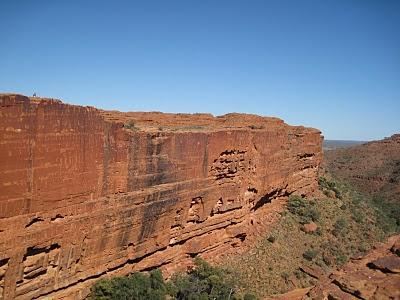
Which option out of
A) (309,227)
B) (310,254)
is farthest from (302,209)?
(310,254)

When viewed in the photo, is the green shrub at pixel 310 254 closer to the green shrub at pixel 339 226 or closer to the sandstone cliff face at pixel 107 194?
the sandstone cliff face at pixel 107 194


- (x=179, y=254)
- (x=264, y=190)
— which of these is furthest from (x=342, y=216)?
(x=179, y=254)

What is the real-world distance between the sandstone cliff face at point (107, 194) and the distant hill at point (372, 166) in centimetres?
2795

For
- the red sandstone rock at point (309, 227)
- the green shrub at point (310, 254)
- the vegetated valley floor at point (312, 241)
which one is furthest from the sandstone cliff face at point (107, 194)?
the red sandstone rock at point (309, 227)

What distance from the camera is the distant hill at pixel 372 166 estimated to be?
51062 mm

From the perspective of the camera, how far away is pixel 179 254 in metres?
19.2

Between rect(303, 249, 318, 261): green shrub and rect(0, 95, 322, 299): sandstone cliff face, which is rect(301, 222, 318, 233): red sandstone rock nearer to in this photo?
rect(303, 249, 318, 261): green shrub

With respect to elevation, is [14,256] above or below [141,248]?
above

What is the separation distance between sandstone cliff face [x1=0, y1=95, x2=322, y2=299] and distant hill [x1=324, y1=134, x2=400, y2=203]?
2795 centimetres

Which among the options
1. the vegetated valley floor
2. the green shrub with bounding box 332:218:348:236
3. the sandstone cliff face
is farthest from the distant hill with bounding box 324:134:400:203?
the sandstone cliff face

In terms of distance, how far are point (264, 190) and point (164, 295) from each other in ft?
33.7

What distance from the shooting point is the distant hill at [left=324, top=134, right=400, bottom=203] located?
51.1 meters

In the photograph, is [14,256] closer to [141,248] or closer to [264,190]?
[141,248]

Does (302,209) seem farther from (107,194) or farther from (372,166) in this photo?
(372,166)
